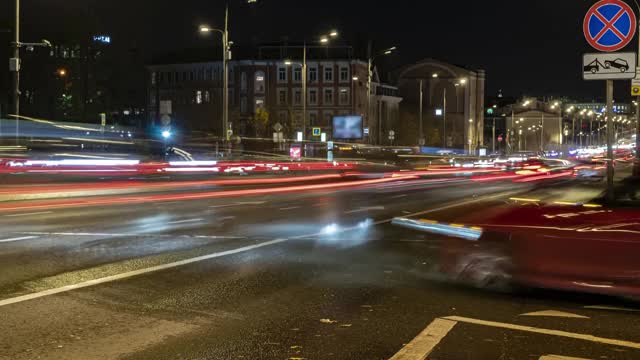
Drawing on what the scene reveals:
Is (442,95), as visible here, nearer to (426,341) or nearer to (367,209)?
(367,209)

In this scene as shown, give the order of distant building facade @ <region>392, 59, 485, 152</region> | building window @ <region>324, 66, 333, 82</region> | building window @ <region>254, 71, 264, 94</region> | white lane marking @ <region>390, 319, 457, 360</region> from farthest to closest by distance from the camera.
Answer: distant building facade @ <region>392, 59, 485, 152</region> < building window @ <region>324, 66, 333, 82</region> < building window @ <region>254, 71, 264, 94</region> < white lane marking @ <region>390, 319, 457, 360</region>

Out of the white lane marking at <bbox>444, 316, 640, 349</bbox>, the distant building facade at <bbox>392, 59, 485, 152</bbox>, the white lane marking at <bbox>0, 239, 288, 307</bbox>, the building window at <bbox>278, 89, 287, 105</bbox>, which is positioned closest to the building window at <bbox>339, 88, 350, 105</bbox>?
the building window at <bbox>278, 89, 287, 105</bbox>

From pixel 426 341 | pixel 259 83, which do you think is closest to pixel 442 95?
pixel 259 83

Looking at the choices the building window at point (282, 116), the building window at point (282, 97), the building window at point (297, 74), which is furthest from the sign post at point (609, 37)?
the building window at point (282, 97)

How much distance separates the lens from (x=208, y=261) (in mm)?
10656

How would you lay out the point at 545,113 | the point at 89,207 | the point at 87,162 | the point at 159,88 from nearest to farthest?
1. the point at 89,207
2. the point at 87,162
3. the point at 159,88
4. the point at 545,113

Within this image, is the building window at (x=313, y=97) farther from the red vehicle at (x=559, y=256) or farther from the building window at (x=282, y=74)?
the red vehicle at (x=559, y=256)

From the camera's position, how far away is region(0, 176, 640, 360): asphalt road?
242 inches

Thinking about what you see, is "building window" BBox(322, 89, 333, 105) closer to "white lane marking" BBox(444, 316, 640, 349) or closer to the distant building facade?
the distant building facade

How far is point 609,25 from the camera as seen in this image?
44.5 feet

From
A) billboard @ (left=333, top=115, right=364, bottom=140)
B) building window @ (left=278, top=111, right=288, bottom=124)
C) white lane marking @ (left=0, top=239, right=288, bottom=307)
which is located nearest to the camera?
white lane marking @ (left=0, top=239, right=288, bottom=307)

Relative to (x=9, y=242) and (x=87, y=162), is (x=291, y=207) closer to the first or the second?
(x=9, y=242)

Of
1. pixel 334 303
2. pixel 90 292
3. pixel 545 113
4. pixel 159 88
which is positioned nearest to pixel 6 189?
pixel 90 292

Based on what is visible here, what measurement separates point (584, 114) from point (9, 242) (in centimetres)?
9969
